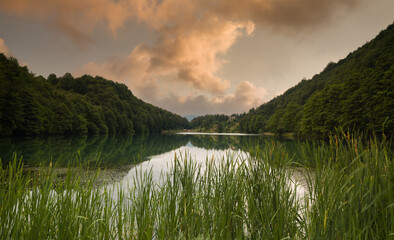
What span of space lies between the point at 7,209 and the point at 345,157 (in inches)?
191

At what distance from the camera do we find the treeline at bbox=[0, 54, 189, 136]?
33.8m

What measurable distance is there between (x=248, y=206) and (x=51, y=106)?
180ft

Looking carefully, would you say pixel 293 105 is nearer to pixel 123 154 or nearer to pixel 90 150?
pixel 123 154

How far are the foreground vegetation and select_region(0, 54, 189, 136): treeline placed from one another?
39.9 metres

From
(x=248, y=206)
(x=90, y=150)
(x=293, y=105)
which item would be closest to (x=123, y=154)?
(x=90, y=150)

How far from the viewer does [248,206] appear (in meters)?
3.26

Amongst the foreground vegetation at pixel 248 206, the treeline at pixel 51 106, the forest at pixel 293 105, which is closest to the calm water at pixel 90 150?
the foreground vegetation at pixel 248 206

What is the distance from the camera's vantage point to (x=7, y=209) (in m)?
2.41

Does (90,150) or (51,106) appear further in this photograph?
(51,106)

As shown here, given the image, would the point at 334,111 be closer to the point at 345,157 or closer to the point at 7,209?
the point at 345,157

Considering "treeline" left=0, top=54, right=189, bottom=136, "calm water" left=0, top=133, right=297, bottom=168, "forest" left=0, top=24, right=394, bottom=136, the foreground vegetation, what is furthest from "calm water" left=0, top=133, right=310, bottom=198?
"treeline" left=0, top=54, right=189, bottom=136

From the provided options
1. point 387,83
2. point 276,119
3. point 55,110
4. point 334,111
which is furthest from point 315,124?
point 55,110

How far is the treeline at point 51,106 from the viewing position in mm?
33844

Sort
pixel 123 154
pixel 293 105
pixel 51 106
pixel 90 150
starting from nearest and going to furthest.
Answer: pixel 123 154 < pixel 90 150 < pixel 51 106 < pixel 293 105
